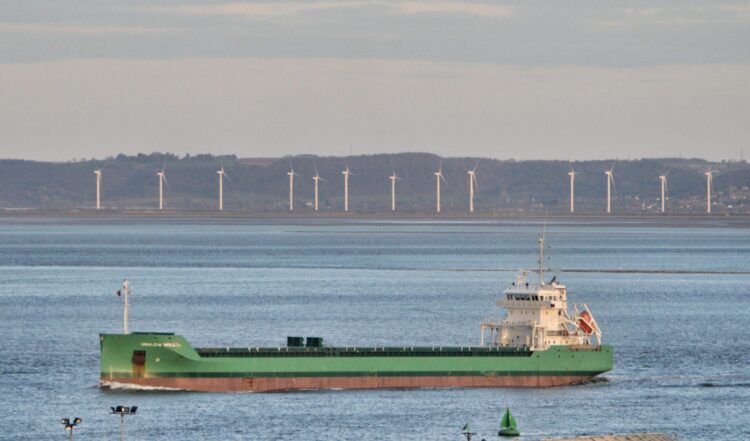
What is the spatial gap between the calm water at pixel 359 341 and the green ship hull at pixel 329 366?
1164 millimetres

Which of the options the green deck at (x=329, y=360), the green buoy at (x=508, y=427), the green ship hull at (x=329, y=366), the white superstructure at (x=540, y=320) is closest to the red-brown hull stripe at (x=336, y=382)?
the green ship hull at (x=329, y=366)

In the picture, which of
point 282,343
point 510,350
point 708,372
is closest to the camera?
point 510,350

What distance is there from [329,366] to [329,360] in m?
0.32

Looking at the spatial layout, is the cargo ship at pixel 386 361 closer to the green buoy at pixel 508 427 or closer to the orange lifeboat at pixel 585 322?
the orange lifeboat at pixel 585 322

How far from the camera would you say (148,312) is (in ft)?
439

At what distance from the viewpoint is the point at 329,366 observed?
286 feet

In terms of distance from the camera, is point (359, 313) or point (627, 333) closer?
point (627, 333)

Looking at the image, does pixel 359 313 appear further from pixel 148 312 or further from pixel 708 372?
pixel 708 372

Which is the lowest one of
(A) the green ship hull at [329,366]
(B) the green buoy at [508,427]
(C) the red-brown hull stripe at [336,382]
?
(B) the green buoy at [508,427]

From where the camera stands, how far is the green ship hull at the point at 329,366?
8456 cm

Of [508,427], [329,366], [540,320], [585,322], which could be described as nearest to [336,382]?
[329,366]

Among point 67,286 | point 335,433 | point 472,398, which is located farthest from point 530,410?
point 67,286

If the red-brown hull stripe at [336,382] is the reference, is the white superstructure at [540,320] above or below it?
above

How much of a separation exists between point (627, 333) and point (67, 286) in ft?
217
